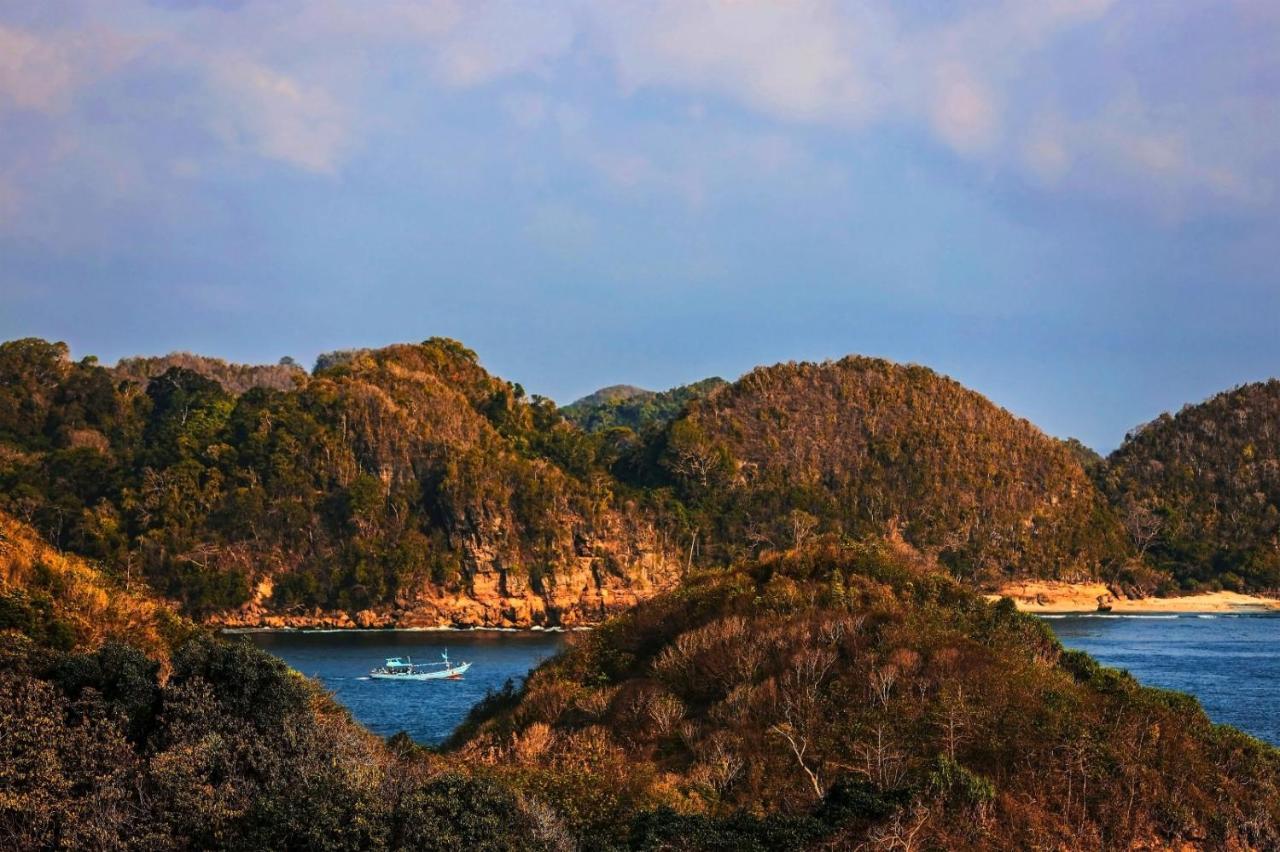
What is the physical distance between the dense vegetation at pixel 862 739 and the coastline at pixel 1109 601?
88.8 metres

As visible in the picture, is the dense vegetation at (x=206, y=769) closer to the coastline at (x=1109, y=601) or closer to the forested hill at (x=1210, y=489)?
the coastline at (x=1109, y=601)

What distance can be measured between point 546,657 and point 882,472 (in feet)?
235

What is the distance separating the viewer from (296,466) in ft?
368

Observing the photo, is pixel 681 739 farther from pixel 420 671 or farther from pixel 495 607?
pixel 495 607

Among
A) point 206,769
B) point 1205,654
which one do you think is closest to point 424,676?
point 1205,654

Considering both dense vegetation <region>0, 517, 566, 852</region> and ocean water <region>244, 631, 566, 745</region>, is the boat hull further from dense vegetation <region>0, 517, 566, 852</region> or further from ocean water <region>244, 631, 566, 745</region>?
dense vegetation <region>0, 517, 566, 852</region>

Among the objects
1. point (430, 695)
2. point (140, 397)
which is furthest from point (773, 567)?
point (140, 397)

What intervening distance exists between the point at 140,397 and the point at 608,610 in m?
55.9

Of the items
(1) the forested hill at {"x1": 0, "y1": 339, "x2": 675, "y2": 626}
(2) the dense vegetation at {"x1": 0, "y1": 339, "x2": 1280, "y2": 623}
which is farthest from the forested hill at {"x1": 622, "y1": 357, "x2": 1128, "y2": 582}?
(1) the forested hill at {"x1": 0, "y1": 339, "x2": 675, "y2": 626}

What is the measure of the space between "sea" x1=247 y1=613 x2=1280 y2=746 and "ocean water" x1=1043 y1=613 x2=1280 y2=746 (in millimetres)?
63

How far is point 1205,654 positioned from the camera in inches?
3056

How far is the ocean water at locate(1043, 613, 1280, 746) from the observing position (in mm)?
54812

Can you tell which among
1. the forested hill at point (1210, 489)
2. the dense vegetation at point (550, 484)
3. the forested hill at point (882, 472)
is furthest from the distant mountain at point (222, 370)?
the forested hill at point (1210, 489)

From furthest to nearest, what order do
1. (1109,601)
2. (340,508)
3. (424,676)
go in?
1. (1109,601)
2. (340,508)
3. (424,676)
